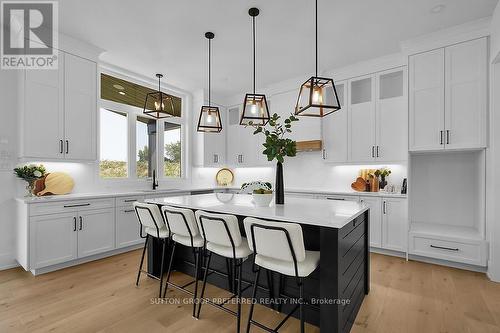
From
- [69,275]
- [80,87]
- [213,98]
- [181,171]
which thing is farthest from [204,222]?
[213,98]

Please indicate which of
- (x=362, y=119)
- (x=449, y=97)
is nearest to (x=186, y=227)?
(x=362, y=119)

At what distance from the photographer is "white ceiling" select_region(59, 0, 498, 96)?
2859 mm

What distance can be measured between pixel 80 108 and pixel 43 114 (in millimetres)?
478

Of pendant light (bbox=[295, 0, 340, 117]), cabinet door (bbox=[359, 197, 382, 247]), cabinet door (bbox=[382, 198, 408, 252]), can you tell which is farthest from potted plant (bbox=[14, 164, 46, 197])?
cabinet door (bbox=[382, 198, 408, 252])

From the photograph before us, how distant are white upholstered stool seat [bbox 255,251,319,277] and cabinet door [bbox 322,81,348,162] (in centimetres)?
299

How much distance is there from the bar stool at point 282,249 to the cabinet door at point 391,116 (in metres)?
2.92

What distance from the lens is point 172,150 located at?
561 cm

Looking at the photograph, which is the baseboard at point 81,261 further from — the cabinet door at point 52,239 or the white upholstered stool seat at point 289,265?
the white upholstered stool seat at point 289,265

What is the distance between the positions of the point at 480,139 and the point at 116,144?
5.47 metres

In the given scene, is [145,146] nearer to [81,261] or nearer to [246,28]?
[81,261]

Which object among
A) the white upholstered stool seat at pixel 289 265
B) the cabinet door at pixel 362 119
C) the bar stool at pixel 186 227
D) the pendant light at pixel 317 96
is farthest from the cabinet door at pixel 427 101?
the bar stool at pixel 186 227

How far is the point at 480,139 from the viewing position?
10.5 ft

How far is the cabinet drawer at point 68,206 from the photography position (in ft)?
10.2

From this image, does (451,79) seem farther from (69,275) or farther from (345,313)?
(69,275)
